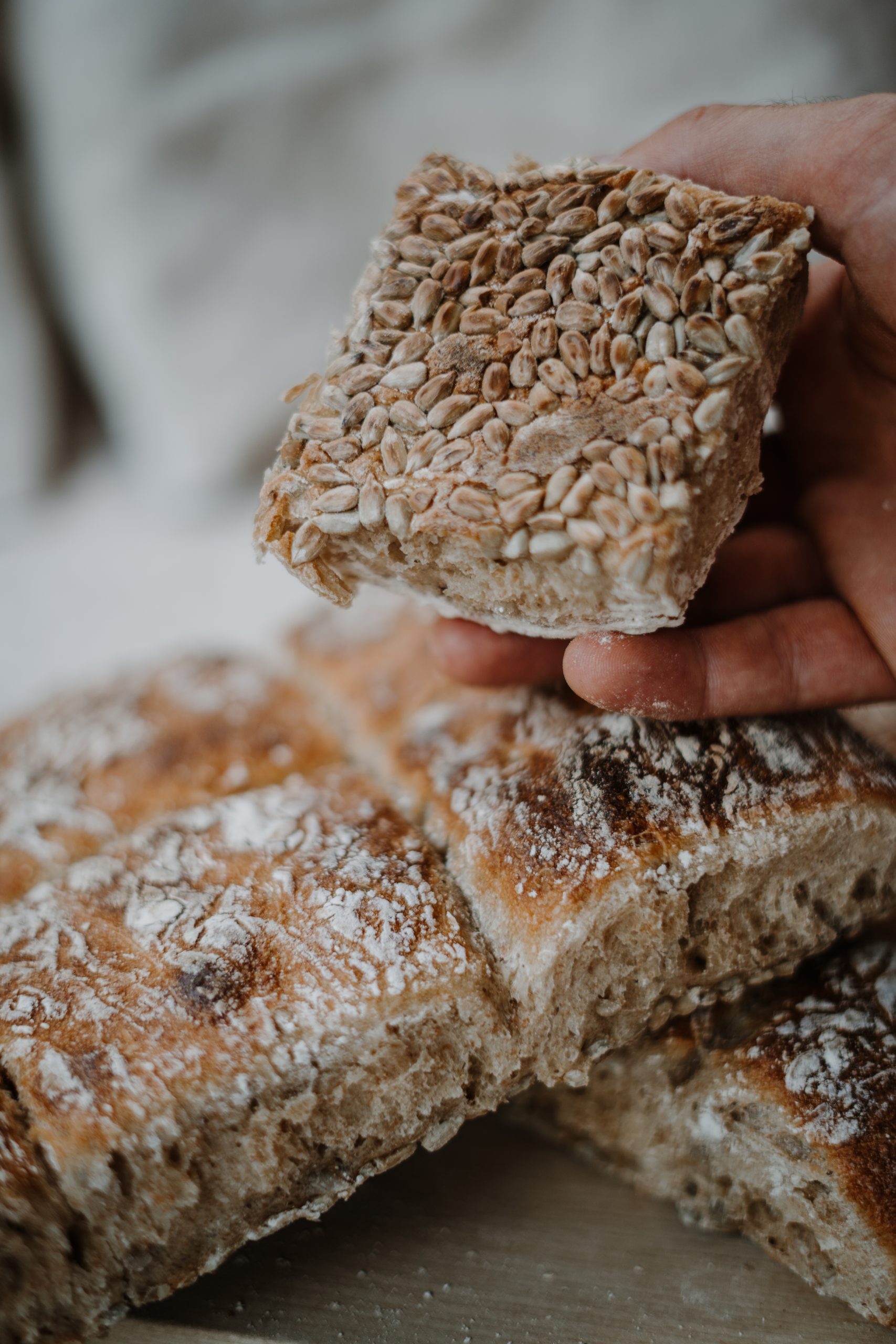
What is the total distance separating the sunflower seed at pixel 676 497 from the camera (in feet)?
3.61

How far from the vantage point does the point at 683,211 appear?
121cm

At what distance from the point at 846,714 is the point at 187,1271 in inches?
46.3

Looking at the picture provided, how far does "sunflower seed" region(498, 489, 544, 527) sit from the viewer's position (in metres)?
1.14

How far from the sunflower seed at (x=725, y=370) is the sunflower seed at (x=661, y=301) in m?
0.08

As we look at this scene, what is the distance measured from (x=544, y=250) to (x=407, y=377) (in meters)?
0.22

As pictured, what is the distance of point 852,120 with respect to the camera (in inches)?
51.0

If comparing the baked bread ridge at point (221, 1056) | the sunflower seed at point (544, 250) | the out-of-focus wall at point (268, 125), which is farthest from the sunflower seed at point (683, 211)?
the out-of-focus wall at point (268, 125)

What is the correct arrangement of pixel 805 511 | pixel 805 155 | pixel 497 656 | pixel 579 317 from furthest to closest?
1. pixel 805 511
2. pixel 497 656
3. pixel 805 155
4. pixel 579 317

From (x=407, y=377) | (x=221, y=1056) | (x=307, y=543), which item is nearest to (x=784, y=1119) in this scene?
(x=221, y=1056)

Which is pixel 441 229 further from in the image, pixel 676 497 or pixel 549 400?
pixel 676 497

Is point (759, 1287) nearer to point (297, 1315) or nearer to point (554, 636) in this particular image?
point (297, 1315)

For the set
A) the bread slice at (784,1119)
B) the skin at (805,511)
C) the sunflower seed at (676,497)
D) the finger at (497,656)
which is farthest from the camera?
the finger at (497,656)

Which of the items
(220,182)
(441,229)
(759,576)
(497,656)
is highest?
(220,182)

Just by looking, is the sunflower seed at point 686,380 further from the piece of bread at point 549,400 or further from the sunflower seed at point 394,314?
the sunflower seed at point 394,314
